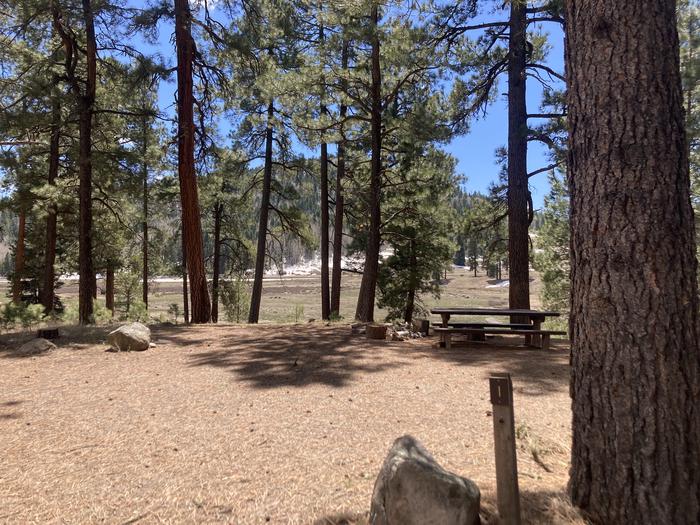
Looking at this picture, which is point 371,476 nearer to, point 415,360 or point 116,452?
point 116,452

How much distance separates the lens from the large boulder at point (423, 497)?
2.14 meters

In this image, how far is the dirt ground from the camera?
2.68m

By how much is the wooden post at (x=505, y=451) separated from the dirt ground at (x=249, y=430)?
176 mm

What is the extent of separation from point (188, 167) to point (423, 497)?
10.2 metres

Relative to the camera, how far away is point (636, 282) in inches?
87.1

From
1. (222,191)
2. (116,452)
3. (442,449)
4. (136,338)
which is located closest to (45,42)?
(222,191)

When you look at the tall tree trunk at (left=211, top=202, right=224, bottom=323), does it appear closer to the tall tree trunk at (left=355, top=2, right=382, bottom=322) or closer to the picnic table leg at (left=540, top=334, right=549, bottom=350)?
the tall tree trunk at (left=355, top=2, right=382, bottom=322)

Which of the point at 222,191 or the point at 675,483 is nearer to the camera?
the point at 675,483

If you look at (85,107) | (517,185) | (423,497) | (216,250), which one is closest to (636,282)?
(423,497)

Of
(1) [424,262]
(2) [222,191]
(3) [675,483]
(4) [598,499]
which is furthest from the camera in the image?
(2) [222,191]

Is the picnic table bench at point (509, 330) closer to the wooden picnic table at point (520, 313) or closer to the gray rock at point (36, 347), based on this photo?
the wooden picnic table at point (520, 313)

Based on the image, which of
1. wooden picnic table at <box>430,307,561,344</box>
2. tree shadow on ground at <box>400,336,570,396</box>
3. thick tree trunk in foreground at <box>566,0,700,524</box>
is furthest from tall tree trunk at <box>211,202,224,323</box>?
thick tree trunk in foreground at <box>566,0,700,524</box>

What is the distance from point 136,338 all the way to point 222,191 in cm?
1144

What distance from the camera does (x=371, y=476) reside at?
300cm
